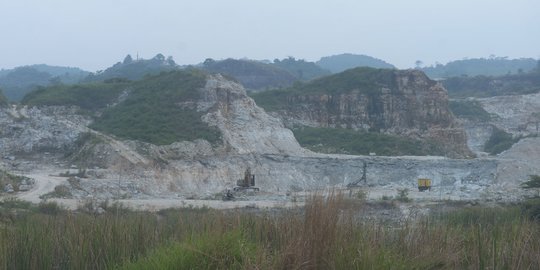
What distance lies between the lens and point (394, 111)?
64.7m

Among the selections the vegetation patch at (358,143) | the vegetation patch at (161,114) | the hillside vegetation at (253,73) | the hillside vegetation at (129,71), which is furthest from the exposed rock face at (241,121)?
the hillside vegetation at (253,73)

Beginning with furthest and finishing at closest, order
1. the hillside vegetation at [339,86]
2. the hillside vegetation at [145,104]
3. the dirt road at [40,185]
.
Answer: the hillside vegetation at [339,86], the hillside vegetation at [145,104], the dirt road at [40,185]

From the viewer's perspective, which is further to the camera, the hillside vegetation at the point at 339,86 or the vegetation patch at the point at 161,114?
the hillside vegetation at the point at 339,86

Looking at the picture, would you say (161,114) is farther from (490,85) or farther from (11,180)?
(490,85)

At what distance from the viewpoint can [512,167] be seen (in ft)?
144

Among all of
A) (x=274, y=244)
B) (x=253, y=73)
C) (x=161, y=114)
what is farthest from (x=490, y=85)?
(x=274, y=244)

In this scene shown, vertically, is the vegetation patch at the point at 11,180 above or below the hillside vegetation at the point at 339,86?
below

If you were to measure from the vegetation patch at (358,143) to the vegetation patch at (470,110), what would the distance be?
102 ft

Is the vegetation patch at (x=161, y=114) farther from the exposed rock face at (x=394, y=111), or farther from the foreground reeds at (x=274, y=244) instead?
the foreground reeds at (x=274, y=244)

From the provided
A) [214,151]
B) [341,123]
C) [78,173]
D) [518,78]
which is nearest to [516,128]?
[341,123]

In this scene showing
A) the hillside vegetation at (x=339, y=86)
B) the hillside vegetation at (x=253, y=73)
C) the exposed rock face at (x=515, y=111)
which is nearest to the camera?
the hillside vegetation at (x=339, y=86)

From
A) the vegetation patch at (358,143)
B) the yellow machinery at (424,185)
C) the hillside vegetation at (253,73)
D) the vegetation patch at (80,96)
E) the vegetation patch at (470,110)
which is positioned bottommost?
the yellow machinery at (424,185)

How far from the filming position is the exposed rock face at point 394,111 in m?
62.6

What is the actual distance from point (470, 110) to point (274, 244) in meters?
87.1
